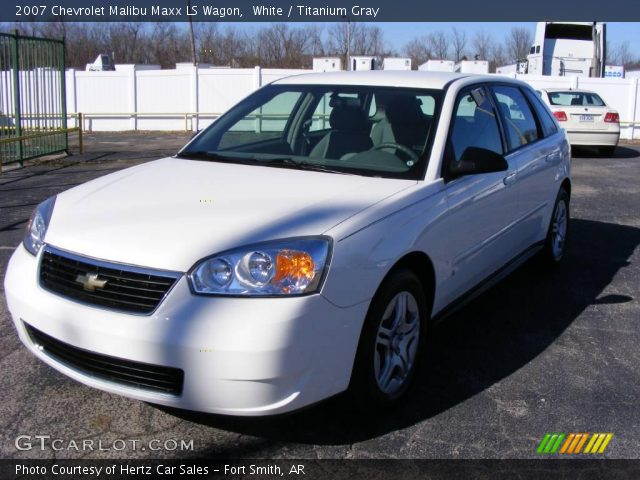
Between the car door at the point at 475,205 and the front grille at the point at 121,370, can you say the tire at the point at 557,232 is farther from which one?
the front grille at the point at 121,370

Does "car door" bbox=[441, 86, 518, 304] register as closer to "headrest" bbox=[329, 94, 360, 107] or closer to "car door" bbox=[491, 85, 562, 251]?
"car door" bbox=[491, 85, 562, 251]

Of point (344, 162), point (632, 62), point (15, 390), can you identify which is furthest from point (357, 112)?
point (632, 62)

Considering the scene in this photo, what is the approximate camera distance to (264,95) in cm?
482

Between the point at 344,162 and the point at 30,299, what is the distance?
182 centimetres

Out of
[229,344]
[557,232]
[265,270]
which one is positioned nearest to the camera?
[229,344]

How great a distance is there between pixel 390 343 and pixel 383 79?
1936 millimetres

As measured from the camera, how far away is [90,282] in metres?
2.88

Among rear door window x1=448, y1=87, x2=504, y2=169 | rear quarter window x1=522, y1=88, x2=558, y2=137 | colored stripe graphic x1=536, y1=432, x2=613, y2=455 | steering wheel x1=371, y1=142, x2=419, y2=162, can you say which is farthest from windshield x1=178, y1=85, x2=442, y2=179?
rear quarter window x1=522, y1=88, x2=558, y2=137

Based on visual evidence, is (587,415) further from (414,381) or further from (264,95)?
(264,95)

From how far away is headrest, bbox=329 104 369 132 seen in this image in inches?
166

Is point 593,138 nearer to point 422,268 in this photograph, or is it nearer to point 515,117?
point 515,117

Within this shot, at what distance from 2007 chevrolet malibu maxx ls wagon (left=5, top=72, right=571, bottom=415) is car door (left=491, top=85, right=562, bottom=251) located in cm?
41

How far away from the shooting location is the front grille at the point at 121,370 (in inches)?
109

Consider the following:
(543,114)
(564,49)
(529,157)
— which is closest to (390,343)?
(529,157)
